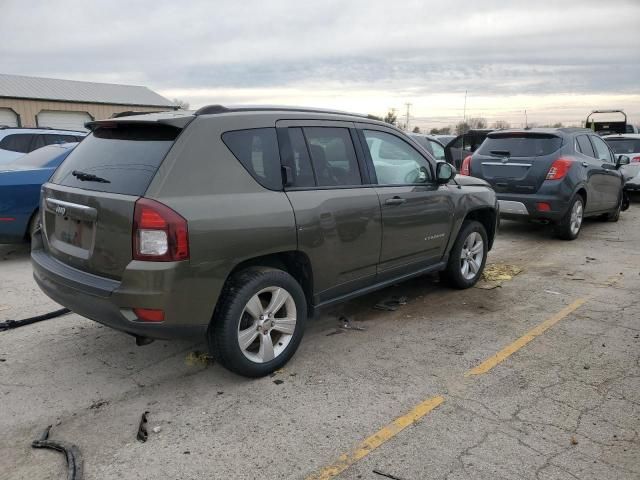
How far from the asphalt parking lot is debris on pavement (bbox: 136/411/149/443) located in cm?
4

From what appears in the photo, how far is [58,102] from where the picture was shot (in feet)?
101

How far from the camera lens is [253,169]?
3539 millimetres

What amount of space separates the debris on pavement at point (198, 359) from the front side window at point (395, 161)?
199 centimetres

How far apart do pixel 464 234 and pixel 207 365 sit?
9.92ft

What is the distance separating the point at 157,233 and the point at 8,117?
103 feet

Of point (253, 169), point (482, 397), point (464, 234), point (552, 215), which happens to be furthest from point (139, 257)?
point (552, 215)

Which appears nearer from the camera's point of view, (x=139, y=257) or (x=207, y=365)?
(x=139, y=257)

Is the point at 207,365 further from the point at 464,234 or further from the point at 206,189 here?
the point at 464,234

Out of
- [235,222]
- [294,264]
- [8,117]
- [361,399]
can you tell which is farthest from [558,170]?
[8,117]

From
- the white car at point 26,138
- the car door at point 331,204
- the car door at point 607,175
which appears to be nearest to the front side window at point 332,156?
the car door at point 331,204

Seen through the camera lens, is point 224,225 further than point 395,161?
No

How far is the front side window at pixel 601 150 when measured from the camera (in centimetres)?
922

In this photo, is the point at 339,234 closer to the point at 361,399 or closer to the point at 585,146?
the point at 361,399

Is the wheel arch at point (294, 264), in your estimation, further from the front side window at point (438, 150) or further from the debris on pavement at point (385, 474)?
the front side window at point (438, 150)
